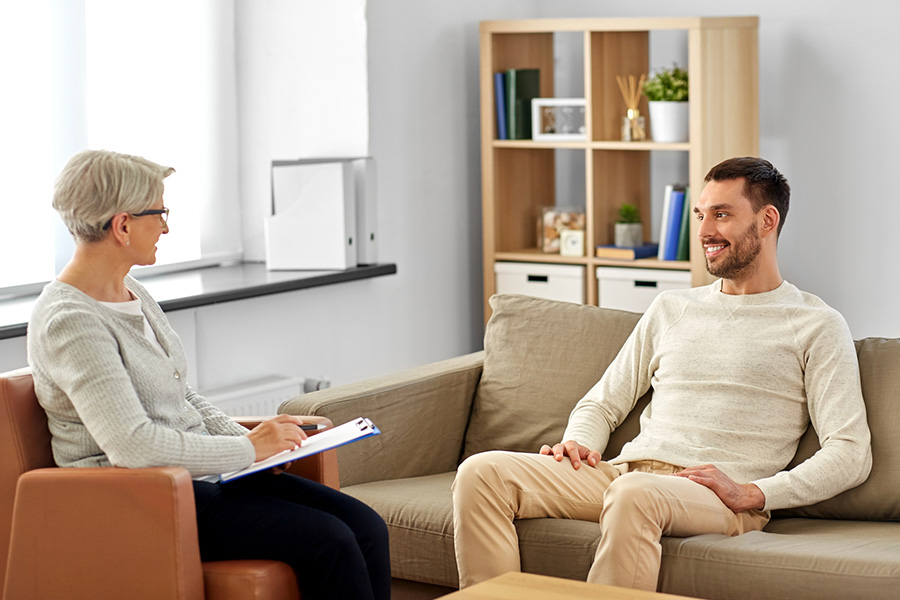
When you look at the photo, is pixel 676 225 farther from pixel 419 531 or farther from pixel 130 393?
pixel 130 393

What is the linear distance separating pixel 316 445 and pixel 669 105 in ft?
7.45

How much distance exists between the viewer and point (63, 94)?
11.3ft

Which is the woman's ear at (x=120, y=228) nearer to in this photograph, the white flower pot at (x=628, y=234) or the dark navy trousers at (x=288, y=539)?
the dark navy trousers at (x=288, y=539)

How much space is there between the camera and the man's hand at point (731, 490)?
2.22 m

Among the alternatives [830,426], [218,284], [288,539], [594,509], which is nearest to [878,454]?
[830,426]

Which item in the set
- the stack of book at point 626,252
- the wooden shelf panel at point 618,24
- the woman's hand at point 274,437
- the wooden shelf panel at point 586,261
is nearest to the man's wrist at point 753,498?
the woman's hand at point 274,437

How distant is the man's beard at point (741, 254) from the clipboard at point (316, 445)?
0.83m

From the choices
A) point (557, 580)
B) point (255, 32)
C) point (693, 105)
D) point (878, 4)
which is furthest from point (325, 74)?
point (557, 580)

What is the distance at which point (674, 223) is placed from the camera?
13.2 feet

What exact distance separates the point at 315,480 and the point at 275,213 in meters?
1.59

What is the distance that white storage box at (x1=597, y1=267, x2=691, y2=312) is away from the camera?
4.03m

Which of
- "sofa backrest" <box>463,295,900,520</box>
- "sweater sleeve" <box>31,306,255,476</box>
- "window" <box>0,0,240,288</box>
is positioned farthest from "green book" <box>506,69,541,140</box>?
"sweater sleeve" <box>31,306,255,476</box>

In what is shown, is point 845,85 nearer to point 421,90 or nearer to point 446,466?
point 421,90

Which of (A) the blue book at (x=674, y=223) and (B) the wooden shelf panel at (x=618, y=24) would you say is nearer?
(B) the wooden shelf panel at (x=618, y=24)
